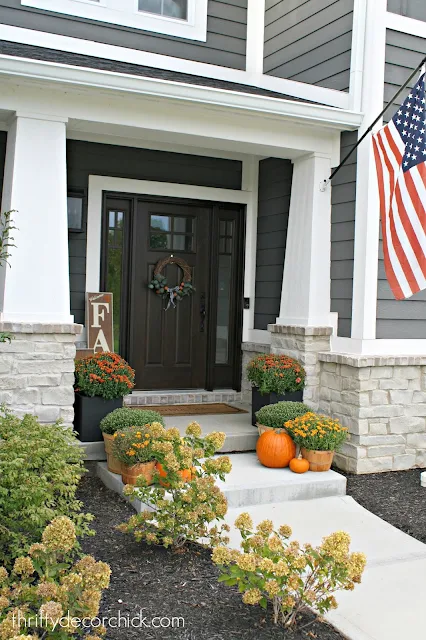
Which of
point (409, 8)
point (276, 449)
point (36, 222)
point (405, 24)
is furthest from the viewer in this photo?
point (409, 8)

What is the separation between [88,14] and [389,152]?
332cm

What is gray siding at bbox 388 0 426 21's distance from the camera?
5676 millimetres

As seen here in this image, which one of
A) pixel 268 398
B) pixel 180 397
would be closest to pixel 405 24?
pixel 268 398

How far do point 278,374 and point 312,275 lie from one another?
967 millimetres

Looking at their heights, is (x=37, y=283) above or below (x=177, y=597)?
above

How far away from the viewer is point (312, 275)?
5938 mm

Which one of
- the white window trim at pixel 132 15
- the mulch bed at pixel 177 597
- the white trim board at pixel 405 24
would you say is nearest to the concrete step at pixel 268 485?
the mulch bed at pixel 177 597

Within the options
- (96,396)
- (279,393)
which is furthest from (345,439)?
(96,396)

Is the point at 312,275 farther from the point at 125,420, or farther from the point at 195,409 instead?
the point at 125,420

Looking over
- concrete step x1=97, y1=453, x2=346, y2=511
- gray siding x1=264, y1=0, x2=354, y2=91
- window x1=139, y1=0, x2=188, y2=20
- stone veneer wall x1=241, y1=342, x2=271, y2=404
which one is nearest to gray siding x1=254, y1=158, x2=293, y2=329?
stone veneer wall x1=241, y1=342, x2=271, y2=404

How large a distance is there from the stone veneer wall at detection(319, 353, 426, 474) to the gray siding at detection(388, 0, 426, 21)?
3.03 meters

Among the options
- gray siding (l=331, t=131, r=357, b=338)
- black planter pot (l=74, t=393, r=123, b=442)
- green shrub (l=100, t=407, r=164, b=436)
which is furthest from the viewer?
gray siding (l=331, t=131, r=357, b=338)

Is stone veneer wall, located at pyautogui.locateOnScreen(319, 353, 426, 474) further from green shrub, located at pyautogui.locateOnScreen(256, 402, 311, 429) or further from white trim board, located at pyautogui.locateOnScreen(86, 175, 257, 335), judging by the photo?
white trim board, located at pyautogui.locateOnScreen(86, 175, 257, 335)

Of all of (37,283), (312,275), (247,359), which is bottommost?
(247,359)
